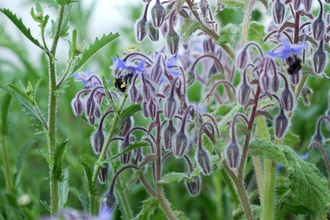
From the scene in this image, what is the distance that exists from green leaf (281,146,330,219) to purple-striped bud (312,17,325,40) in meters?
0.21

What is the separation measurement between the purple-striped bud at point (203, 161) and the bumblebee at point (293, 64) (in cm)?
20

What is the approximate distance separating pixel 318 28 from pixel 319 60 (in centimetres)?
6

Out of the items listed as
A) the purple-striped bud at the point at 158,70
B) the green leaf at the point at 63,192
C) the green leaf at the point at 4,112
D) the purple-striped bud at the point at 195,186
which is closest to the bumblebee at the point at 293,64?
the purple-striped bud at the point at 158,70

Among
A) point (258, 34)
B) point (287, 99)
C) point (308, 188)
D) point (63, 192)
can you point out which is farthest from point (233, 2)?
point (63, 192)

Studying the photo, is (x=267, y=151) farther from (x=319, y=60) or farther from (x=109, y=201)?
(x=109, y=201)

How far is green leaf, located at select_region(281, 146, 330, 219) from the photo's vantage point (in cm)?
105

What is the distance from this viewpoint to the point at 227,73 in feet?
4.72

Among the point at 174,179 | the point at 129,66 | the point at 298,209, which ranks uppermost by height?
the point at 129,66

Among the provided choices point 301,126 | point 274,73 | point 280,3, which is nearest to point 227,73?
point 280,3

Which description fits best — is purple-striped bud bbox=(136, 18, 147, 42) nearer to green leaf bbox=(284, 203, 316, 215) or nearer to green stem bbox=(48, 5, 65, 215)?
green stem bbox=(48, 5, 65, 215)

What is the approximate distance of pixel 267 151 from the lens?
3.32 feet

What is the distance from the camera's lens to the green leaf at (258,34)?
3.98ft

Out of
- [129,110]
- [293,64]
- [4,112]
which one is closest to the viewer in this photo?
[293,64]

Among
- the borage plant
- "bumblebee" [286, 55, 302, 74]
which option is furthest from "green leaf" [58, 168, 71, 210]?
"bumblebee" [286, 55, 302, 74]
